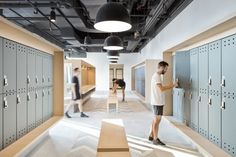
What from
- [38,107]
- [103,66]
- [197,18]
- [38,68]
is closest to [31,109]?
Result: [38,107]

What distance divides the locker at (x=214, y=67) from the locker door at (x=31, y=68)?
348cm

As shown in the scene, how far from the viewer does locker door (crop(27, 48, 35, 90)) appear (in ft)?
15.9

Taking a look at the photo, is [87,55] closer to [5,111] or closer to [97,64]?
[97,64]

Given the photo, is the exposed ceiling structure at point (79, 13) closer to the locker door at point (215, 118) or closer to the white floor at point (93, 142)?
the locker door at point (215, 118)

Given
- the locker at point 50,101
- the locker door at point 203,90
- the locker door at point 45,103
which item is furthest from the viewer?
the locker at point 50,101

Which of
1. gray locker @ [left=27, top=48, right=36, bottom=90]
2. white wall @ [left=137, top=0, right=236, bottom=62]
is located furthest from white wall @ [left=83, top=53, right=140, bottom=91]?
gray locker @ [left=27, top=48, right=36, bottom=90]

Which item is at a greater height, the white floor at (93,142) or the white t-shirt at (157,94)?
the white t-shirt at (157,94)

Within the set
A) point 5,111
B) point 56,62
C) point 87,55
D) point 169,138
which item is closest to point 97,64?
point 87,55

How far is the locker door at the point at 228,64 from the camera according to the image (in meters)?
3.55

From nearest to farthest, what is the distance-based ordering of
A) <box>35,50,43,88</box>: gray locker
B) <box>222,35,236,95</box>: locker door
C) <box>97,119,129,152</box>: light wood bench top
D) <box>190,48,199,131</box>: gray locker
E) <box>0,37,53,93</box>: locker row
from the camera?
<box>97,119,129,152</box>: light wood bench top → <box>222,35,236,95</box>: locker door → <box>0,37,53,93</box>: locker row → <box>190,48,199,131</box>: gray locker → <box>35,50,43,88</box>: gray locker

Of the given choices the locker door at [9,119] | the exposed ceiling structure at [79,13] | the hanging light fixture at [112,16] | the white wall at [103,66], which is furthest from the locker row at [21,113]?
the white wall at [103,66]

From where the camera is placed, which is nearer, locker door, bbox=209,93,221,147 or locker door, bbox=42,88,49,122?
locker door, bbox=209,93,221,147

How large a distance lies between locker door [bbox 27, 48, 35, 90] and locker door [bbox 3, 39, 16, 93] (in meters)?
0.65

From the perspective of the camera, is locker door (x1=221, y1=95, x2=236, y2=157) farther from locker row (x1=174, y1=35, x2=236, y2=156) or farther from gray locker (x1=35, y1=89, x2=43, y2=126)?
gray locker (x1=35, y1=89, x2=43, y2=126)
